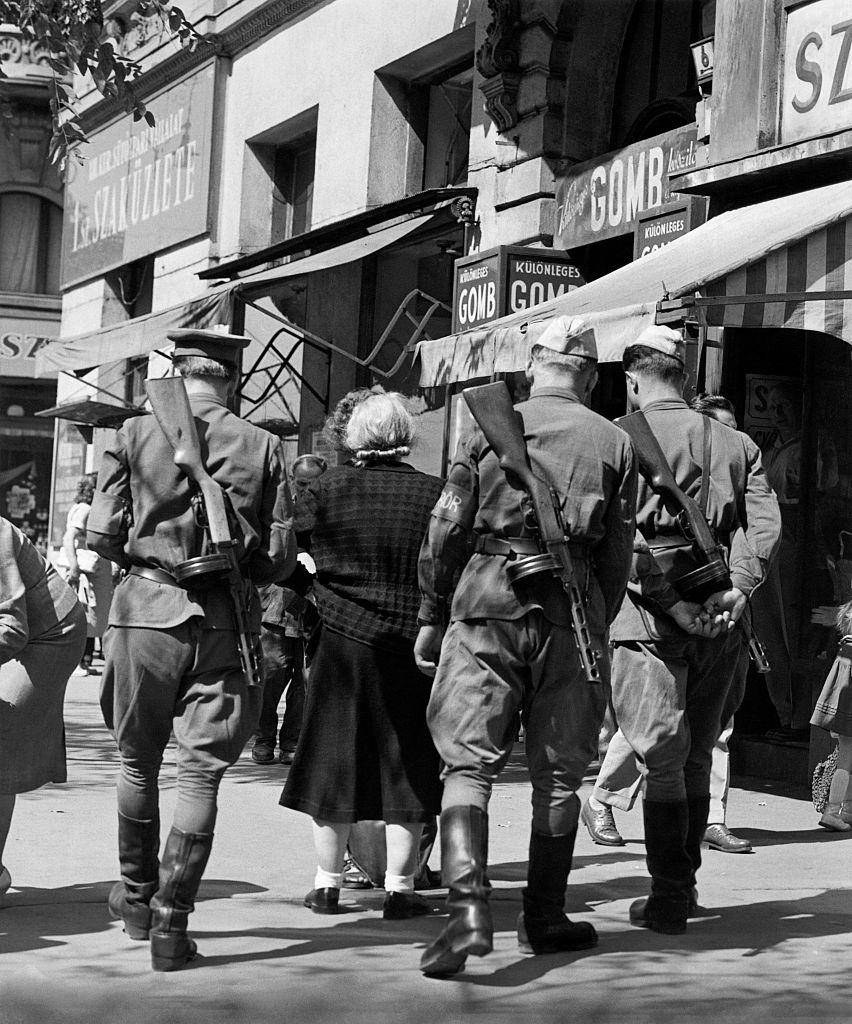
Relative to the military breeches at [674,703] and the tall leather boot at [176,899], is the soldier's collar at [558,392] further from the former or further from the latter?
the tall leather boot at [176,899]

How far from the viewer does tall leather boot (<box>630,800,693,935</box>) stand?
5.30 metres

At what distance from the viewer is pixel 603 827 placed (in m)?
7.12

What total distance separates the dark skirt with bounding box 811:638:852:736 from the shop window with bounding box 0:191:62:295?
24.4 metres

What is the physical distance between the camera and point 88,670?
51.3 feet

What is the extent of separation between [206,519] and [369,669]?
935 millimetres

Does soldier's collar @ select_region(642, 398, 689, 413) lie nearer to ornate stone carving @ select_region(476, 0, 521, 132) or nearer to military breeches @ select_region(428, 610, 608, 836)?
military breeches @ select_region(428, 610, 608, 836)

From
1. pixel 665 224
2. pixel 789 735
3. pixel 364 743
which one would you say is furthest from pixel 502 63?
pixel 364 743

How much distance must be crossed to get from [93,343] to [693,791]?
11418mm

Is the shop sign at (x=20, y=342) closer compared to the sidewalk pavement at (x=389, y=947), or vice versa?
the sidewalk pavement at (x=389, y=947)

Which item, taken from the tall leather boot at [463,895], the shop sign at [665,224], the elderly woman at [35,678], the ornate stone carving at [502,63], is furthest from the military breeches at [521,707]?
the ornate stone carving at [502,63]

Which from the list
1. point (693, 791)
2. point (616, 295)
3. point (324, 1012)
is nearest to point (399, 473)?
point (693, 791)

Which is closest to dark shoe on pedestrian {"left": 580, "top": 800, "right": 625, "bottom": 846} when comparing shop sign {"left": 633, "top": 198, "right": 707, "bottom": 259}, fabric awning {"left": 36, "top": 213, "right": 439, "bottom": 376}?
shop sign {"left": 633, "top": 198, "right": 707, "bottom": 259}

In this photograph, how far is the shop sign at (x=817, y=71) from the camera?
890 cm

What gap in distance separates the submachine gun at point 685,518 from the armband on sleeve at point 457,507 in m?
0.74
